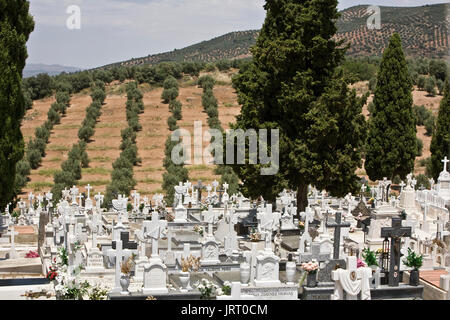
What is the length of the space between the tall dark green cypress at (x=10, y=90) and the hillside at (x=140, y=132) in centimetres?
1807

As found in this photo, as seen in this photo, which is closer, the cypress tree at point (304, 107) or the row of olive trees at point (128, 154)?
the cypress tree at point (304, 107)

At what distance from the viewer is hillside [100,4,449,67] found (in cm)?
6875

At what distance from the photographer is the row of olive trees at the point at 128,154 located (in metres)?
36.2

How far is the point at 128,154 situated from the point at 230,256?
92.6 ft

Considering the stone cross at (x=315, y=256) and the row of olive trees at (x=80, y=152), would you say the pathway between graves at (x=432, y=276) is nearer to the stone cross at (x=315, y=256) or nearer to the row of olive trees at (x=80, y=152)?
the stone cross at (x=315, y=256)

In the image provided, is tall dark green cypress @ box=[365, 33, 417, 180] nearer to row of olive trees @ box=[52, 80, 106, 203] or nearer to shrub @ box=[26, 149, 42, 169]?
row of olive trees @ box=[52, 80, 106, 203]

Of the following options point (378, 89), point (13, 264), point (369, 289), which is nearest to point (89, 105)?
point (378, 89)

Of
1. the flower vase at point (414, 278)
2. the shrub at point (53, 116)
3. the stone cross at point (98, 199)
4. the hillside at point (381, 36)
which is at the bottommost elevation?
the flower vase at point (414, 278)

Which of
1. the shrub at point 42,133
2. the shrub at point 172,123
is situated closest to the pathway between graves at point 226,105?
the shrub at point 172,123

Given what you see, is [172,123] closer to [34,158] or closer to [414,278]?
[34,158]

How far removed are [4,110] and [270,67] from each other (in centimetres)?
951

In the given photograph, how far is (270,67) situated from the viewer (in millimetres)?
23656
